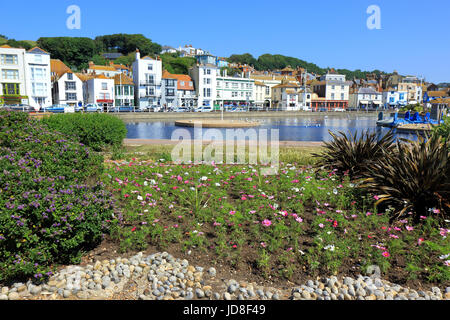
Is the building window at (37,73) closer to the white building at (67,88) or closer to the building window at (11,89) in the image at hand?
the building window at (11,89)

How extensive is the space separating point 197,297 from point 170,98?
77.5m

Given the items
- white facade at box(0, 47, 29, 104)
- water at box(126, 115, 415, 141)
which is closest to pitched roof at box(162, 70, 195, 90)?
water at box(126, 115, 415, 141)

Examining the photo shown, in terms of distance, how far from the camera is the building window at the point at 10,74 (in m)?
61.1

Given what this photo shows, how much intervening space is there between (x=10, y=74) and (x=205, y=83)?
124 ft

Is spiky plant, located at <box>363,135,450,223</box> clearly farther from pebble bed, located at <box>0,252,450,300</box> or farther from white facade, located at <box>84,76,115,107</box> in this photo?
white facade, located at <box>84,76,115,107</box>

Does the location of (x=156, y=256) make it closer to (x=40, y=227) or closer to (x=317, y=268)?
(x=40, y=227)

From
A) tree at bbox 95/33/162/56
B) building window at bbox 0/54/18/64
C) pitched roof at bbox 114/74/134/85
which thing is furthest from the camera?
tree at bbox 95/33/162/56

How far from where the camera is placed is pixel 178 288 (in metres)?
4.57

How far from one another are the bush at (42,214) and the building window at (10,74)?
65.1m

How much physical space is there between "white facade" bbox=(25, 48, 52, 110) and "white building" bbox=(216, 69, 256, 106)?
35665 millimetres

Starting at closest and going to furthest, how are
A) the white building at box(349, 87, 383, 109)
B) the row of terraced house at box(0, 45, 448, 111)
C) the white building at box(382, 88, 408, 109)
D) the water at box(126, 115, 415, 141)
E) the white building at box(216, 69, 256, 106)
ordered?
1. the water at box(126, 115, 415, 141)
2. the row of terraced house at box(0, 45, 448, 111)
3. the white building at box(216, 69, 256, 106)
4. the white building at box(349, 87, 383, 109)
5. the white building at box(382, 88, 408, 109)

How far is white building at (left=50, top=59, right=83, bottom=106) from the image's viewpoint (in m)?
67.6

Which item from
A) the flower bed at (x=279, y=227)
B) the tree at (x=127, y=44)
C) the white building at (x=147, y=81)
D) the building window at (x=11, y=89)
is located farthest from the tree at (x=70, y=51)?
the flower bed at (x=279, y=227)
